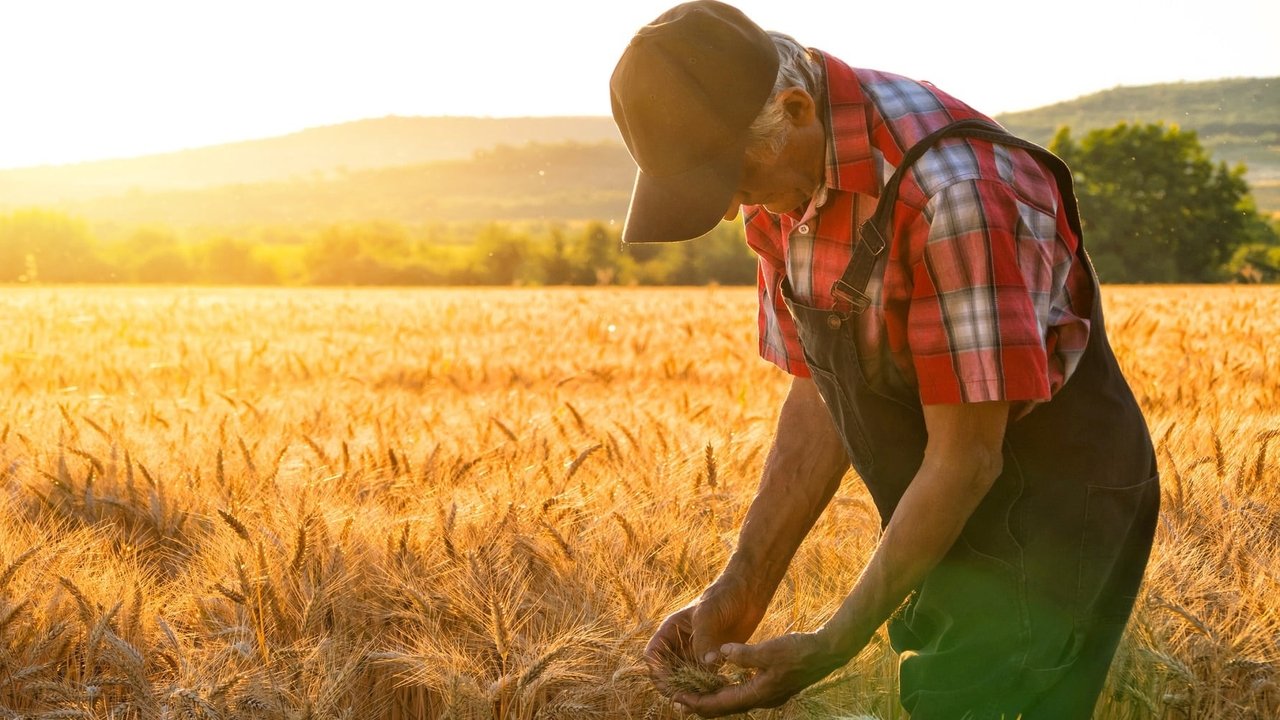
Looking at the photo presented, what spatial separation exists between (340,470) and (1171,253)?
40345 millimetres

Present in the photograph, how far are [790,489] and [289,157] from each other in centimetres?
14581

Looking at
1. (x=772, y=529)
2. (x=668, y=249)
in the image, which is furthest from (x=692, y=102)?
(x=668, y=249)

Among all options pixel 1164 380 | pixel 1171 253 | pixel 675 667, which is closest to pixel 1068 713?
pixel 675 667

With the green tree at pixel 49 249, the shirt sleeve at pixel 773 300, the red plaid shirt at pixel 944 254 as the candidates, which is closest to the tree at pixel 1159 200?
the green tree at pixel 49 249

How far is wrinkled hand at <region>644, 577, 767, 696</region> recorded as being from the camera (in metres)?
1.79

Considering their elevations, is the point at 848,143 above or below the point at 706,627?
above

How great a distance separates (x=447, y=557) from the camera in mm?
2230

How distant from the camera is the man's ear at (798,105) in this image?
60.6 inches

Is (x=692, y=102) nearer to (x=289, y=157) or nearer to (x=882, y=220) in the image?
(x=882, y=220)

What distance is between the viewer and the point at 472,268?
153 feet

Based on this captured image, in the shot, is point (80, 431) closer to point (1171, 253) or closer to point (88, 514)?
point (88, 514)

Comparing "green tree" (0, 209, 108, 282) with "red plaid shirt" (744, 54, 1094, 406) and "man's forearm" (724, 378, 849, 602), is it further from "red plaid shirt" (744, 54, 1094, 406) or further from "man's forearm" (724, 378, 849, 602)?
"red plaid shirt" (744, 54, 1094, 406)

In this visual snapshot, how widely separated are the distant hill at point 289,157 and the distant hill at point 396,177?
128mm

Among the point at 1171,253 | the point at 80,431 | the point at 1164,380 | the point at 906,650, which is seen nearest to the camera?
the point at 906,650
